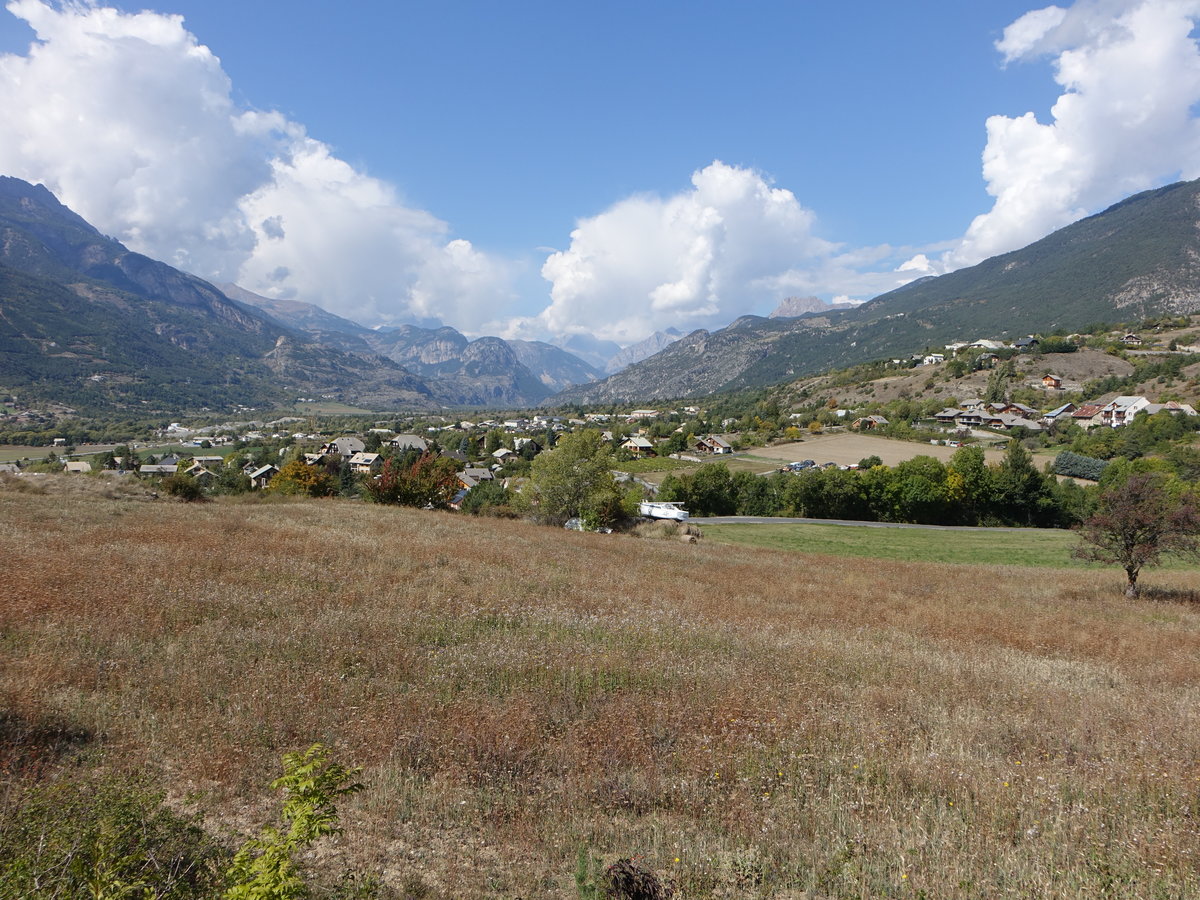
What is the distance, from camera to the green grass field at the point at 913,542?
38.5m

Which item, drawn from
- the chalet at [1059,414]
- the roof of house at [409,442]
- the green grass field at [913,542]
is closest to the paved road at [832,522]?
the green grass field at [913,542]

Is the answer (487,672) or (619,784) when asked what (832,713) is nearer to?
(619,784)

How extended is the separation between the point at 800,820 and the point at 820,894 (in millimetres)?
889

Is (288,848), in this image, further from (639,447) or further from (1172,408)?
(1172,408)

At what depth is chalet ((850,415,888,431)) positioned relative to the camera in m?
124

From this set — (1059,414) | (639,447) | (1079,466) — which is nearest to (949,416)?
(1059,414)

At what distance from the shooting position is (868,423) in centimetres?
12550

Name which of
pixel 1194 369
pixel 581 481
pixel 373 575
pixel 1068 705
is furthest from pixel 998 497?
pixel 1194 369

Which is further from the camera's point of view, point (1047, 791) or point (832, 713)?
point (832, 713)

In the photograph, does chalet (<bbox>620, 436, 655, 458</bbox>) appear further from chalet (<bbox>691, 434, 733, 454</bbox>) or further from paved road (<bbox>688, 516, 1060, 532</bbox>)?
paved road (<bbox>688, 516, 1060, 532</bbox>)

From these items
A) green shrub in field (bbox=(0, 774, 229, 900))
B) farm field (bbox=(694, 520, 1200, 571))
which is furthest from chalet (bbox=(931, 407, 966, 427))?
green shrub in field (bbox=(0, 774, 229, 900))

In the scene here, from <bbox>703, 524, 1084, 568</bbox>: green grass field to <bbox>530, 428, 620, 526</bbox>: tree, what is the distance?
408 inches

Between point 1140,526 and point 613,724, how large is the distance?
849 inches

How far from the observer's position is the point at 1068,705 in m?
7.61
